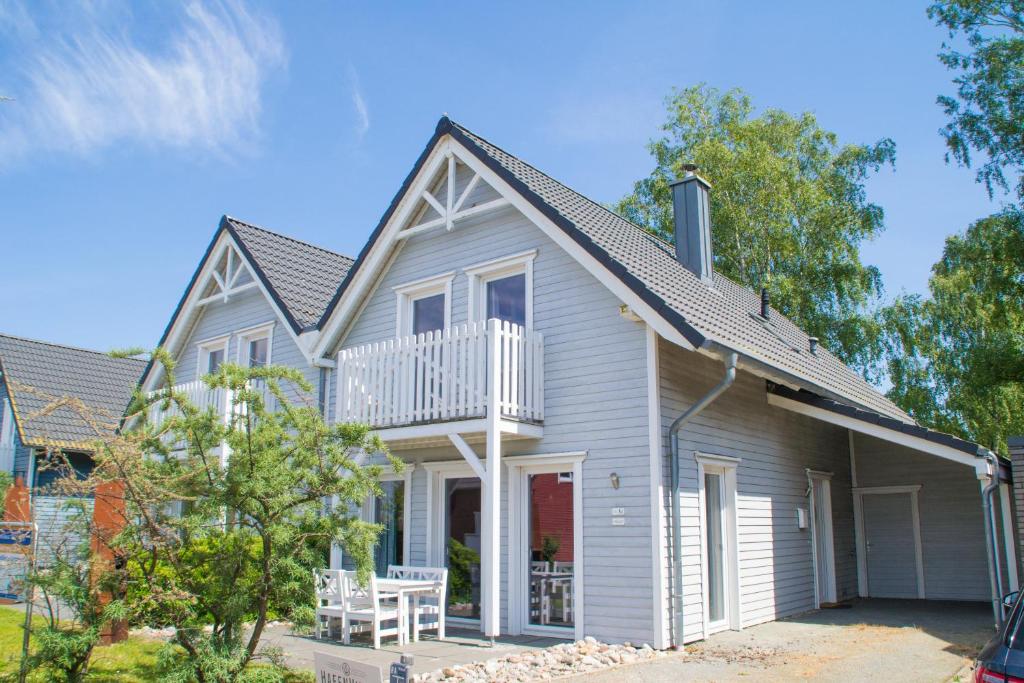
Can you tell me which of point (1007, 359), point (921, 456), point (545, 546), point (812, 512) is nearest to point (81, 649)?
point (545, 546)

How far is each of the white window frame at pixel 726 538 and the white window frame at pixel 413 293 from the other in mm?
4671

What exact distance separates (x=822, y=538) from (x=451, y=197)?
9.10 meters

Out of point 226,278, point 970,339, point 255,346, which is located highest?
point 970,339

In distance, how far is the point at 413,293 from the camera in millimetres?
13867

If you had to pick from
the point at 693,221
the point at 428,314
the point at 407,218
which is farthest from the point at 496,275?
the point at 693,221

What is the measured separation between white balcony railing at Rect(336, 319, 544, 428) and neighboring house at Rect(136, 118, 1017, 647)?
3cm

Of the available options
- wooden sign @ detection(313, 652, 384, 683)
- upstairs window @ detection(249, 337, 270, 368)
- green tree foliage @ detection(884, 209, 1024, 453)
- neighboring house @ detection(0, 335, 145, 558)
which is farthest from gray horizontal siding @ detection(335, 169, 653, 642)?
green tree foliage @ detection(884, 209, 1024, 453)

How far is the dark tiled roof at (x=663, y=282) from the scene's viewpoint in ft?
34.2

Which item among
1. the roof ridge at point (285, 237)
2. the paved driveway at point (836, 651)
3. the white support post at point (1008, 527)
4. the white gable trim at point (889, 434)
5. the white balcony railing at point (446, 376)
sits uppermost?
the roof ridge at point (285, 237)

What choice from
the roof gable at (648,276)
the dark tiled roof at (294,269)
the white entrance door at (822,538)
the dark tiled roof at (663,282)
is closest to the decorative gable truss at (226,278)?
the dark tiled roof at (294,269)

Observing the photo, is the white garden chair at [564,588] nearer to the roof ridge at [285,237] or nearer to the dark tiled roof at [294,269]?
the dark tiled roof at [294,269]

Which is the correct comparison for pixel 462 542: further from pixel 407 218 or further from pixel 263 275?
pixel 263 275

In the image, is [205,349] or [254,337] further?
[205,349]

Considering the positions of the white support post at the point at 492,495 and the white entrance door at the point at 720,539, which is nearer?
the white support post at the point at 492,495
